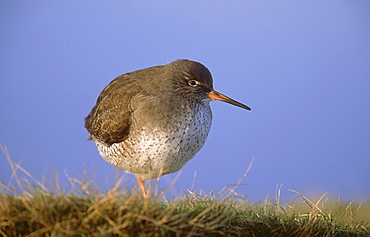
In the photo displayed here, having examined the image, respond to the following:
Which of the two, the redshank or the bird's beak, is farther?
the bird's beak

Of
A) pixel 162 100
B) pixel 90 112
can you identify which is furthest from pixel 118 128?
pixel 90 112

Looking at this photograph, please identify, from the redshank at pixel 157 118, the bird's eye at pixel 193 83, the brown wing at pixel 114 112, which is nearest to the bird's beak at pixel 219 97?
the redshank at pixel 157 118

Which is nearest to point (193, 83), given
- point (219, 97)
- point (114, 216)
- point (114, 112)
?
point (219, 97)

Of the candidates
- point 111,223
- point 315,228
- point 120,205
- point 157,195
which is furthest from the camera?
point 315,228

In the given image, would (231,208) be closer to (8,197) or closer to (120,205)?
(120,205)

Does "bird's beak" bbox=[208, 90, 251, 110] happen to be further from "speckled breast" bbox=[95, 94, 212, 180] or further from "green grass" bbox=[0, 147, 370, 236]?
"green grass" bbox=[0, 147, 370, 236]

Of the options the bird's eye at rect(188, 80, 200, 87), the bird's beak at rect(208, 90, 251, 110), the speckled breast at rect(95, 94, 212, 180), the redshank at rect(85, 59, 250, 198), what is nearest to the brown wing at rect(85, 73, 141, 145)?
the redshank at rect(85, 59, 250, 198)

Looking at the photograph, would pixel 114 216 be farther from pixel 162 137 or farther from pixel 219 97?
pixel 219 97
